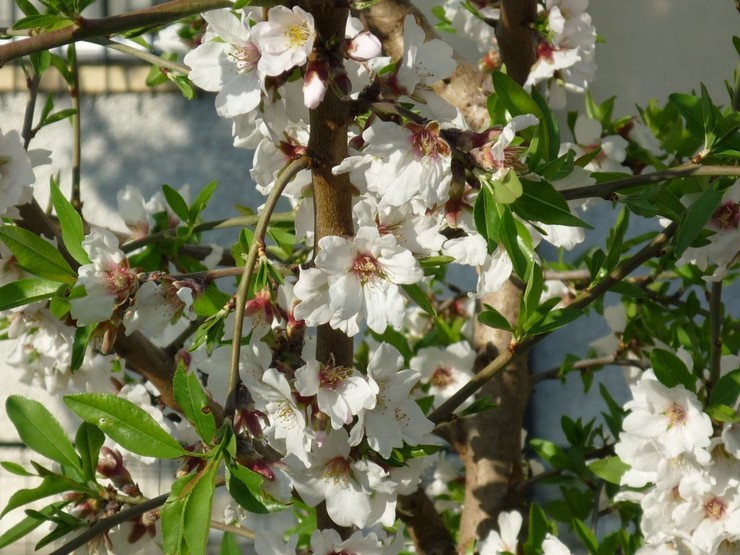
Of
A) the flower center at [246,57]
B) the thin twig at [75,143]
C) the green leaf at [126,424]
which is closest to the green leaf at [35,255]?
the green leaf at [126,424]

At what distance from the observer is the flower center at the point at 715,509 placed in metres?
0.99

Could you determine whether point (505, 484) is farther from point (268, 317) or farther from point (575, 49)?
point (268, 317)

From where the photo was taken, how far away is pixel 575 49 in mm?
1201

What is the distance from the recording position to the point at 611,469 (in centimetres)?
113

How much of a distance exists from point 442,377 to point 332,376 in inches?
28.8

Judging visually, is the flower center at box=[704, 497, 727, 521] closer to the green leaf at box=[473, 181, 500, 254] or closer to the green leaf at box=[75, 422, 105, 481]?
the green leaf at box=[473, 181, 500, 254]

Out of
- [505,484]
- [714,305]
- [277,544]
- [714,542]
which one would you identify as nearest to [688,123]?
[714,305]

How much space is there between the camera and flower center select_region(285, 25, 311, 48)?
0.66 m

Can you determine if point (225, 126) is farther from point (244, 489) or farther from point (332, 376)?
point (244, 489)

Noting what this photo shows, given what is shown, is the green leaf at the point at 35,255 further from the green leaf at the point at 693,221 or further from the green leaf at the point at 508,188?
the green leaf at the point at 693,221

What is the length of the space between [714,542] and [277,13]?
2.36ft

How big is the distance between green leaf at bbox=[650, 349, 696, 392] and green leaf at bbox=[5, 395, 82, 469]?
594mm

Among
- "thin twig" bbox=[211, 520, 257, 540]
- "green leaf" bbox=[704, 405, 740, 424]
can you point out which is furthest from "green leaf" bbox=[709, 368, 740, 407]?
"thin twig" bbox=[211, 520, 257, 540]

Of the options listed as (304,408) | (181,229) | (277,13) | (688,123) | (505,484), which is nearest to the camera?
(277,13)
